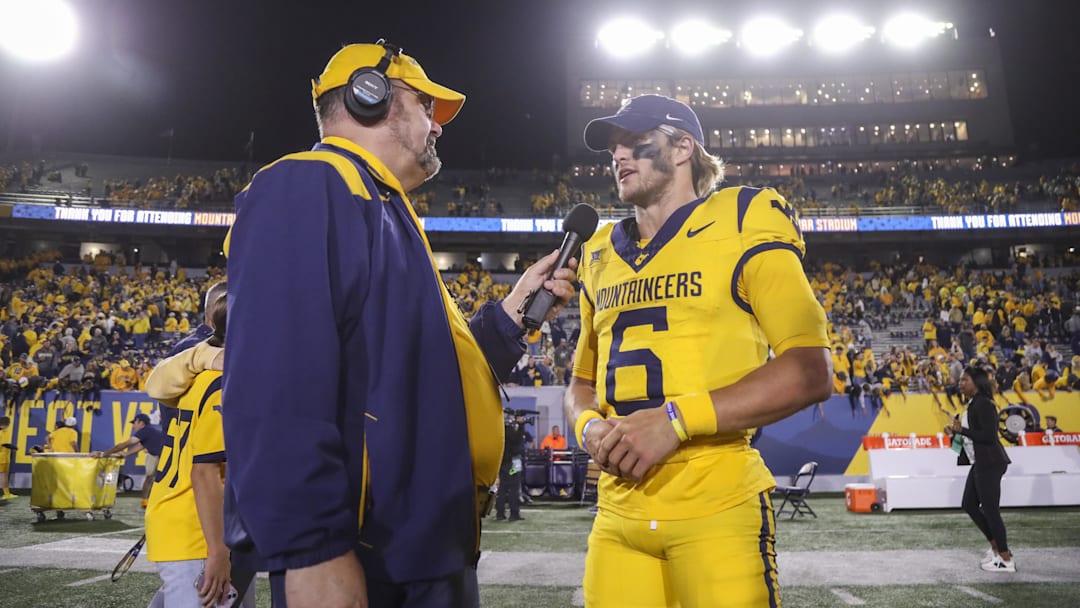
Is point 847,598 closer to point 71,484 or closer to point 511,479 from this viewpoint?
point 511,479

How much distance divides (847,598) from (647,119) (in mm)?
5180

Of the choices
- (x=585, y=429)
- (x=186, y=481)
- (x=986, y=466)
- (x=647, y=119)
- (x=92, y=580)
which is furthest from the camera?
(x=986, y=466)

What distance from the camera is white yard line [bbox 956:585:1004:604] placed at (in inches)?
228

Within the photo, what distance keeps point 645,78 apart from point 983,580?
45915mm

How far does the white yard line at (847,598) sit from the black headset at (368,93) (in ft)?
19.0

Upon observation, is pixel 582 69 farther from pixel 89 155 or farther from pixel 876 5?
pixel 89 155

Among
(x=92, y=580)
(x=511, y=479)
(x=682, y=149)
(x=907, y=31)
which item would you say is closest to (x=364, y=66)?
(x=682, y=149)

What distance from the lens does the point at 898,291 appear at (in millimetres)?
30922

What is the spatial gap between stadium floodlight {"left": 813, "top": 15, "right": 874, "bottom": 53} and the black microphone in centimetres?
5228

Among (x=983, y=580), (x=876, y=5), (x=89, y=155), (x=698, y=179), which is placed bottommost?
(x=983, y=580)

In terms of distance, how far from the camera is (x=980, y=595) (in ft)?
19.7

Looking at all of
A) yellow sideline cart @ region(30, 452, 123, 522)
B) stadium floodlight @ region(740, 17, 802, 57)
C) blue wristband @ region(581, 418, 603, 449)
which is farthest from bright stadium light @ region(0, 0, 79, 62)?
stadium floodlight @ region(740, 17, 802, 57)

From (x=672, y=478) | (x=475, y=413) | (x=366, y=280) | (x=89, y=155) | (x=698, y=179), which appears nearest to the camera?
(x=366, y=280)

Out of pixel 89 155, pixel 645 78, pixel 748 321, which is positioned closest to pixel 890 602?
pixel 748 321
